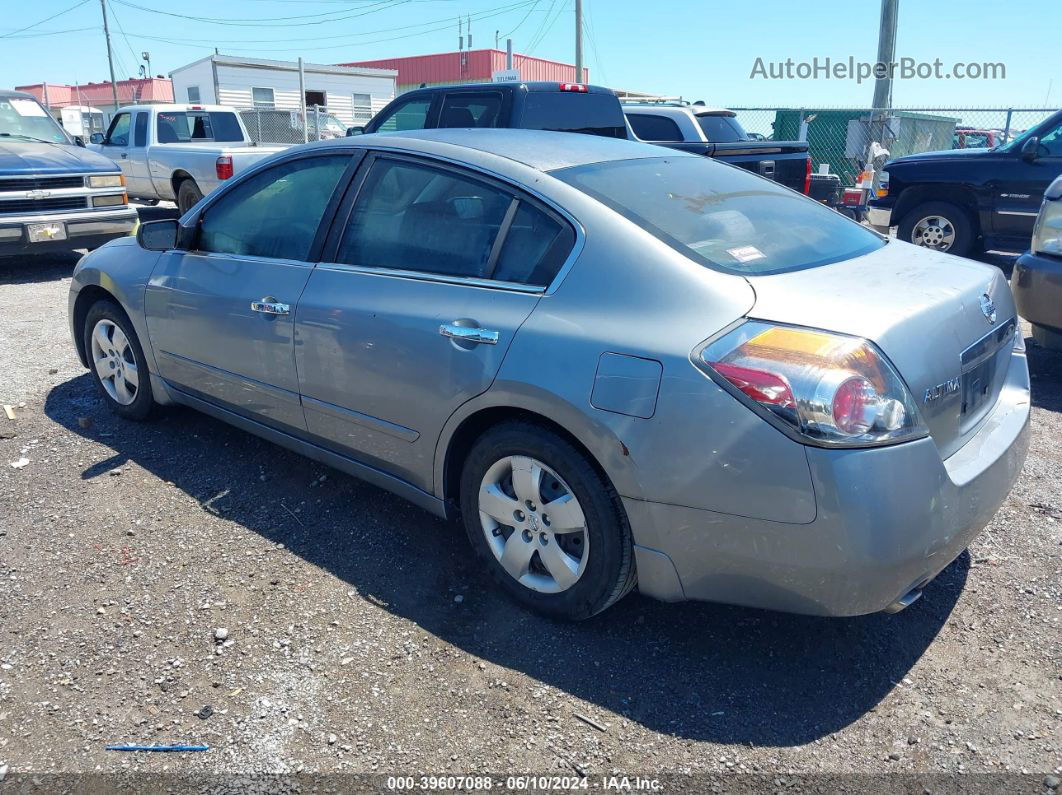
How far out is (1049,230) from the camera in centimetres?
510

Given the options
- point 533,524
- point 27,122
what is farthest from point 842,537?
point 27,122

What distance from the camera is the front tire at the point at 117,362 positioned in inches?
181

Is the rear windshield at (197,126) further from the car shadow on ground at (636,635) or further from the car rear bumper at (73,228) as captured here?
the car shadow on ground at (636,635)

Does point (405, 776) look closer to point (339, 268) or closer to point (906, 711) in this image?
point (906, 711)

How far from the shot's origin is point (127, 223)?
9656 millimetres

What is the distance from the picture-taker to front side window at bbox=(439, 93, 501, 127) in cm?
782

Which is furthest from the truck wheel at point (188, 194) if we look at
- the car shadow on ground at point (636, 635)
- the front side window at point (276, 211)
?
the car shadow on ground at point (636, 635)

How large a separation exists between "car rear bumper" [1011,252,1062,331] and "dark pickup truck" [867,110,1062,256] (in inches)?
178

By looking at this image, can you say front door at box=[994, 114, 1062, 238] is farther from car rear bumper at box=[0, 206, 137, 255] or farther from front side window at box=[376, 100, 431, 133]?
car rear bumper at box=[0, 206, 137, 255]

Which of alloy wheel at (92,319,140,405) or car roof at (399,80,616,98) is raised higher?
car roof at (399,80,616,98)

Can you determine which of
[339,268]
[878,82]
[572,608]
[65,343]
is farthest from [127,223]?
[878,82]

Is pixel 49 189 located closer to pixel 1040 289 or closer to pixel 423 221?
pixel 423 221

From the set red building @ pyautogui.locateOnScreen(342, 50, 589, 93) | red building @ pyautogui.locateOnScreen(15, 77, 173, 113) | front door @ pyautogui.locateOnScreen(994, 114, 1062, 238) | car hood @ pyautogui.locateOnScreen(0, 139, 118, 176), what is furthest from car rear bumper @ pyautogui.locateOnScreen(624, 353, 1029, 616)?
red building @ pyautogui.locateOnScreen(15, 77, 173, 113)

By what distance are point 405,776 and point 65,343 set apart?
18.1ft
